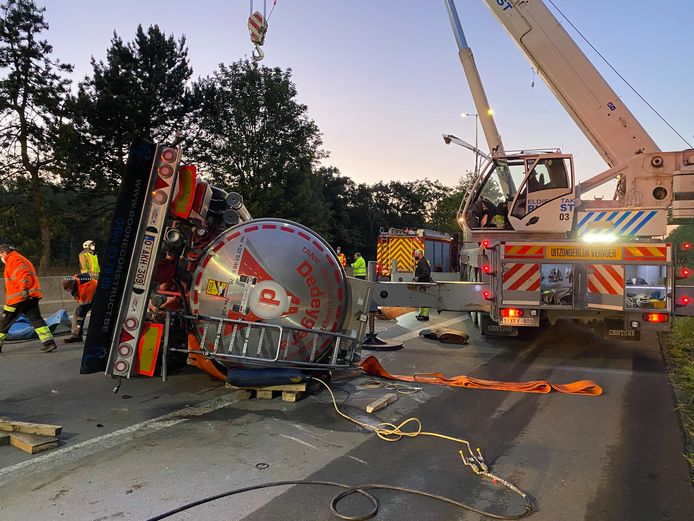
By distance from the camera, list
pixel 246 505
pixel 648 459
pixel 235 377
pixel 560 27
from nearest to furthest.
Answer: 1. pixel 246 505
2. pixel 648 459
3. pixel 235 377
4. pixel 560 27

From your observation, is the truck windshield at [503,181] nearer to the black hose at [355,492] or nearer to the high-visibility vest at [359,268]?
the black hose at [355,492]

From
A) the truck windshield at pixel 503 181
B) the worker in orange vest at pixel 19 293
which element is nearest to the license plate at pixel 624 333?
the truck windshield at pixel 503 181

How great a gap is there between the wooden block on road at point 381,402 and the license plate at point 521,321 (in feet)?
8.41

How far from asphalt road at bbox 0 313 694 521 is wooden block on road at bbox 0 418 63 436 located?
0.19 m

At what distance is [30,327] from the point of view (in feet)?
29.3

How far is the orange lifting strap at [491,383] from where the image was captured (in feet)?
19.5

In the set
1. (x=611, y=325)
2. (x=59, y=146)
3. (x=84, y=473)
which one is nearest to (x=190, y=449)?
(x=84, y=473)

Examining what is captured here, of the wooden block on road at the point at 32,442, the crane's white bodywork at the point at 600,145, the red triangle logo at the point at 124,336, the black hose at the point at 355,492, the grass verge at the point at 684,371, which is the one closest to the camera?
the black hose at the point at 355,492

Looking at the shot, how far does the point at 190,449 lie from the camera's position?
4055 millimetres

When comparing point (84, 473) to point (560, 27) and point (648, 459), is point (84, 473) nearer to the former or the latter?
point (648, 459)

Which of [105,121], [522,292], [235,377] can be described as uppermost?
[105,121]

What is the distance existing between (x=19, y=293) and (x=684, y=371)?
9.64 m

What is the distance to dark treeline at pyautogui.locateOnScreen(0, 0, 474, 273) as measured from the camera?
22.9 m

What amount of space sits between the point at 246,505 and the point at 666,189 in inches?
326
